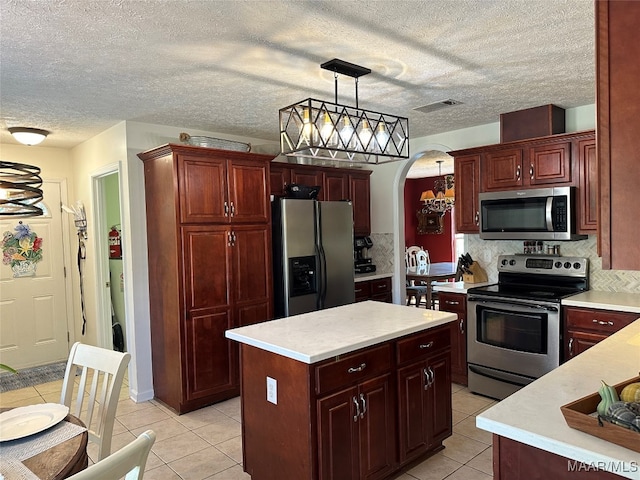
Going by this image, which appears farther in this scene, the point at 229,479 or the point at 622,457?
the point at 229,479

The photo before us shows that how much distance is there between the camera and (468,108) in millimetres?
3727

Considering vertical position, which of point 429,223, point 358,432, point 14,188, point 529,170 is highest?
point 529,170

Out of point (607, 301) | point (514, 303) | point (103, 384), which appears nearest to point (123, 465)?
point (103, 384)

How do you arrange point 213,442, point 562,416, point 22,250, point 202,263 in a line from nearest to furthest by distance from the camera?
point 562,416 < point 213,442 < point 202,263 < point 22,250

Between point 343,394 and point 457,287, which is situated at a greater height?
point 457,287

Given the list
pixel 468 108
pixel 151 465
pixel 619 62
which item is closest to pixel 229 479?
pixel 151 465

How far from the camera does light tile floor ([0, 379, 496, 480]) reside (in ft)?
8.69

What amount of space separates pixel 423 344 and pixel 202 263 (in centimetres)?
193

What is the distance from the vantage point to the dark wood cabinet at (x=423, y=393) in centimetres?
249

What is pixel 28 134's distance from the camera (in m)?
3.96

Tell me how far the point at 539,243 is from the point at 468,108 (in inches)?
54.7

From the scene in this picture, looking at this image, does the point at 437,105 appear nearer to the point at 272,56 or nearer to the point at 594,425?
the point at 272,56

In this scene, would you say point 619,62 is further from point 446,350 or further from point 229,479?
point 229,479

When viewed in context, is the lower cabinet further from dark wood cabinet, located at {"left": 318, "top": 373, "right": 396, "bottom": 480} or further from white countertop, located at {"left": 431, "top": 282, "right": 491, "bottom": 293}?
white countertop, located at {"left": 431, "top": 282, "right": 491, "bottom": 293}
